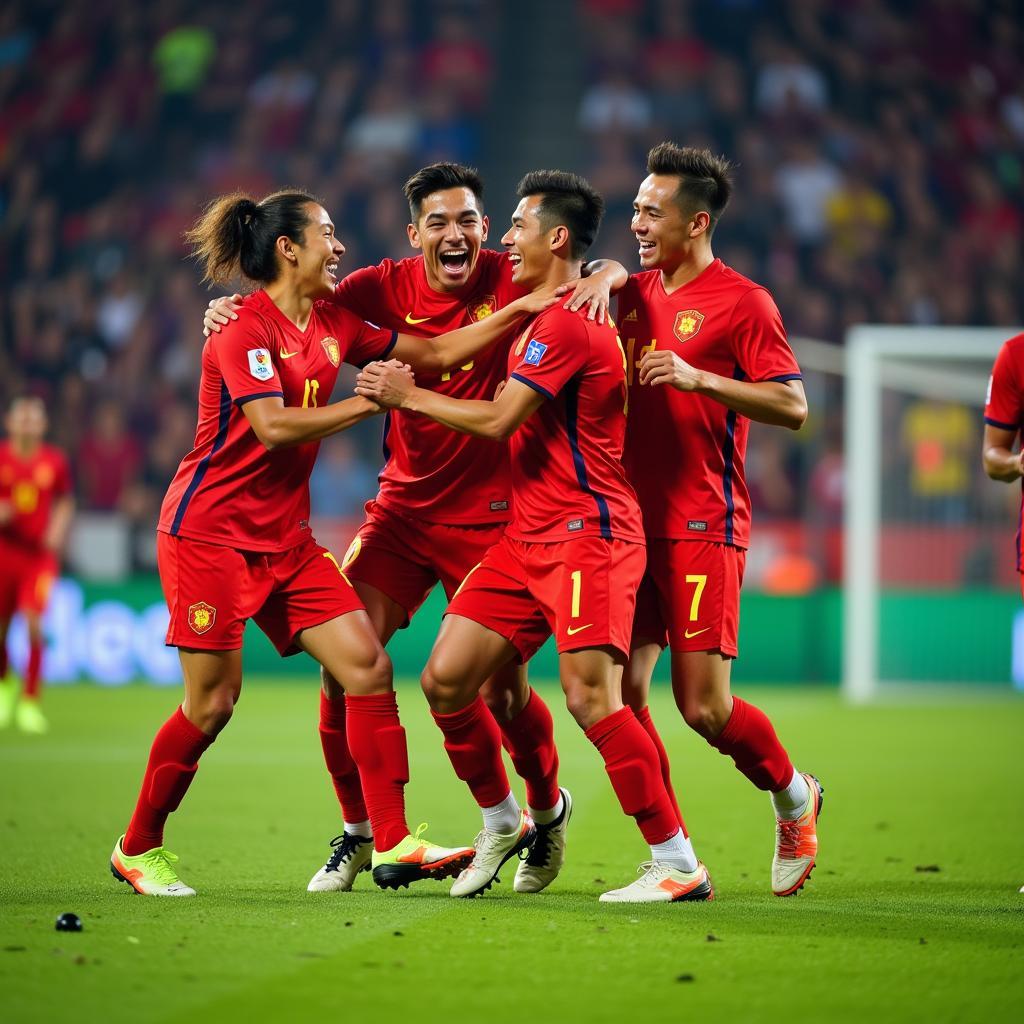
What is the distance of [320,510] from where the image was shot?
15570mm

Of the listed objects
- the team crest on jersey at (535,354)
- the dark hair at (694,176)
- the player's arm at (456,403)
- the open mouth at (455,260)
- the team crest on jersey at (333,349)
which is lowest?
the player's arm at (456,403)

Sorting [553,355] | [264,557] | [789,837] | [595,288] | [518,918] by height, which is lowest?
[518,918]

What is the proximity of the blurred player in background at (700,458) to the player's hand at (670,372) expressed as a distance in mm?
233

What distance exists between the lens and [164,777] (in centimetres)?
502

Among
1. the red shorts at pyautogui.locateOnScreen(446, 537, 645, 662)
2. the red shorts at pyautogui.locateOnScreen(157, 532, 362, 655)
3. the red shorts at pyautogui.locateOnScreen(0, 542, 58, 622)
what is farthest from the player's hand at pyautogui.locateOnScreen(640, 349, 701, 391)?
the red shorts at pyautogui.locateOnScreen(0, 542, 58, 622)

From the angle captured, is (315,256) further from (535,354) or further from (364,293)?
(535,354)

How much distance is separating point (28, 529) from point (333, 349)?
6855 millimetres

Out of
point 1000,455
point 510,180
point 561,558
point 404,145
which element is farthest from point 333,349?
point 510,180

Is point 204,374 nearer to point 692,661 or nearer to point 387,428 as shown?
point 387,428

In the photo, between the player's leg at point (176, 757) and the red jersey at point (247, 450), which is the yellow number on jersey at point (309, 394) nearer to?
the red jersey at point (247, 450)

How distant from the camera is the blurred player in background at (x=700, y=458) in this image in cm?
511

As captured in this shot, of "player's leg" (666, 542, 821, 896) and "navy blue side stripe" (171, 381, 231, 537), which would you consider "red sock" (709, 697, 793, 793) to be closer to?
"player's leg" (666, 542, 821, 896)

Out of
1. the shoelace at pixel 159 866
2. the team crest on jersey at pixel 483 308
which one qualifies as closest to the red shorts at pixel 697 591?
the team crest on jersey at pixel 483 308

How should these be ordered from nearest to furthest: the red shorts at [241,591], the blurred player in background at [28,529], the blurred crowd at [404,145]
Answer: the red shorts at [241,591] < the blurred player in background at [28,529] < the blurred crowd at [404,145]
